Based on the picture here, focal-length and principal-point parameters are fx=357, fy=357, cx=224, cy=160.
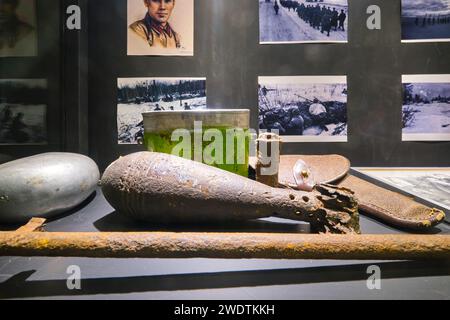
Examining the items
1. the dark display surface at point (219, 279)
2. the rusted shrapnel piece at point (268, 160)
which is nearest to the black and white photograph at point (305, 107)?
the rusted shrapnel piece at point (268, 160)

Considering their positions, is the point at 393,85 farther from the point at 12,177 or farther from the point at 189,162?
the point at 12,177

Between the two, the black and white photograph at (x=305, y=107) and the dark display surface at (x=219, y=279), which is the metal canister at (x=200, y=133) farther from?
the black and white photograph at (x=305, y=107)

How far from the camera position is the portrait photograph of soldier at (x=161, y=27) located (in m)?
1.96

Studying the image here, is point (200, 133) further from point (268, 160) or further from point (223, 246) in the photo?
point (223, 246)

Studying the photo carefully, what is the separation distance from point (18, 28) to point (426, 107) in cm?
213

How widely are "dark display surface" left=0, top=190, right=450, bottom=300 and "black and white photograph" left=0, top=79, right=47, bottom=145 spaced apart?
93cm

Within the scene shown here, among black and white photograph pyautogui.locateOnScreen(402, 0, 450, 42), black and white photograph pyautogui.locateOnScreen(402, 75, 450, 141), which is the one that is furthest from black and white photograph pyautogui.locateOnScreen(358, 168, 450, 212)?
black and white photograph pyautogui.locateOnScreen(402, 0, 450, 42)

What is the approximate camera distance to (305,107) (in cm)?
201

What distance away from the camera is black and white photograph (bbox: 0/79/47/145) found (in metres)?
1.69

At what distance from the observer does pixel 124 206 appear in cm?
112

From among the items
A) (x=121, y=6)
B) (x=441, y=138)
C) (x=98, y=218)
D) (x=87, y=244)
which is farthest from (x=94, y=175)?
(x=441, y=138)

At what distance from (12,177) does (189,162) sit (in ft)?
1.83

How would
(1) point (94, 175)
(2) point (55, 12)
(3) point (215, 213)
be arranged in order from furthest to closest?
(2) point (55, 12) < (1) point (94, 175) < (3) point (215, 213)

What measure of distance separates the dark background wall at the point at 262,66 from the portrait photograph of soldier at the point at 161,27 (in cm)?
4
